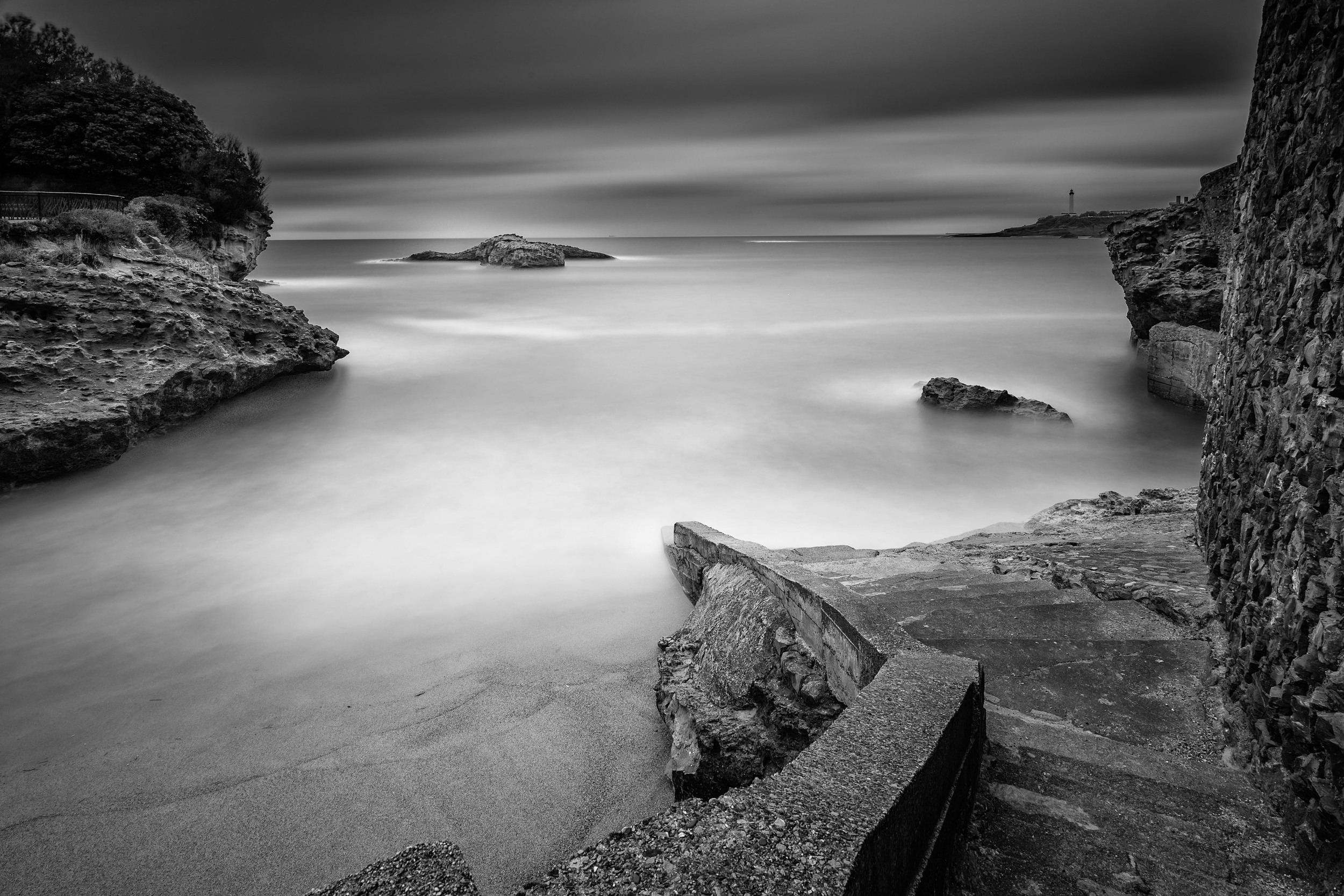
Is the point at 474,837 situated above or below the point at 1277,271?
below

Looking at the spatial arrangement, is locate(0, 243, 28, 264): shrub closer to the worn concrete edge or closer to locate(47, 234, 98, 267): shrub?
locate(47, 234, 98, 267): shrub

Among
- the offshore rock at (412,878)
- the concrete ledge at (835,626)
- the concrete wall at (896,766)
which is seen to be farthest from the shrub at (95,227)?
the concrete wall at (896,766)

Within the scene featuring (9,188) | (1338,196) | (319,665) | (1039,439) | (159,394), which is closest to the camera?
(1338,196)

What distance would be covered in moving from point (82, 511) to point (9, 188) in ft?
67.7

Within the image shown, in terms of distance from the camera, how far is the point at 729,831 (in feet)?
6.98

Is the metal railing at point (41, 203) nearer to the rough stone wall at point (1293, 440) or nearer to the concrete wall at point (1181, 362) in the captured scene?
the rough stone wall at point (1293, 440)

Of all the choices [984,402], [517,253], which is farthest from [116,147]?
[517,253]

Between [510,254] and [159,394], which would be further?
[510,254]

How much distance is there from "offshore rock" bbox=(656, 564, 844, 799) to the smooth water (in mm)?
477

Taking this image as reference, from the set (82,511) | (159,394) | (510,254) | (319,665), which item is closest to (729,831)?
(319,665)

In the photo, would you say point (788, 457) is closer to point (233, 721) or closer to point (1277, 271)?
point (233, 721)

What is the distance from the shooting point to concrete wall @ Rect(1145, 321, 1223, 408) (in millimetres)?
14039

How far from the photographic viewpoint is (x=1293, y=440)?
263cm

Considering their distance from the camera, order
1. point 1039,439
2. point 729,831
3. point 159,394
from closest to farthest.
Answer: point 729,831 < point 159,394 < point 1039,439
